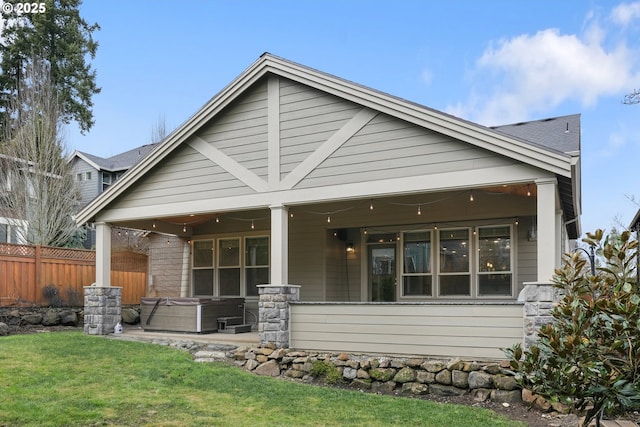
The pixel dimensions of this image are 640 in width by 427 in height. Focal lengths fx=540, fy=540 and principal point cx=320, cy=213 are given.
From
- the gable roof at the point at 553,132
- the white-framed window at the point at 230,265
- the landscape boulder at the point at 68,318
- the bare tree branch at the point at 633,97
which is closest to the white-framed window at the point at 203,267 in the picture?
the white-framed window at the point at 230,265

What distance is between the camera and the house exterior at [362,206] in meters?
7.42

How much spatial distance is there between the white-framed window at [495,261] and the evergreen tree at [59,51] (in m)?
18.1

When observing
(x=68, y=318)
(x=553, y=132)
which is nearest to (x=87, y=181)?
(x=68, y=318)

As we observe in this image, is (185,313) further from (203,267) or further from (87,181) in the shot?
(87,181)

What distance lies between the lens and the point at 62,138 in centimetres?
1766

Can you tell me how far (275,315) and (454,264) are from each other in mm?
3678

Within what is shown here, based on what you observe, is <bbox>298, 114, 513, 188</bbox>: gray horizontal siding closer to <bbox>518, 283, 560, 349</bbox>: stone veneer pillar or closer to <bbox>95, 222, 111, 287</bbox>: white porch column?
<bbox>518, 283, 560, 349</bbox>: stone veneer pillar

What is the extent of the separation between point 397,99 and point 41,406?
19.7ft

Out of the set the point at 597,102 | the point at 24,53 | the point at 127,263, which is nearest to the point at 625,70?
A: the point at 597,102

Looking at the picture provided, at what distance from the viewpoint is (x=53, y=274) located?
12.9 metres

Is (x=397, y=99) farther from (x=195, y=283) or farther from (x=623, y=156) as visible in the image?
(x=623, y=156)

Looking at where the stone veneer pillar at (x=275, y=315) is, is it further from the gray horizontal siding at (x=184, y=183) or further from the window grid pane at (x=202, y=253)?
the window grid pane at (x=202, y=253)

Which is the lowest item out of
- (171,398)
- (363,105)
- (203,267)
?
(171,398)

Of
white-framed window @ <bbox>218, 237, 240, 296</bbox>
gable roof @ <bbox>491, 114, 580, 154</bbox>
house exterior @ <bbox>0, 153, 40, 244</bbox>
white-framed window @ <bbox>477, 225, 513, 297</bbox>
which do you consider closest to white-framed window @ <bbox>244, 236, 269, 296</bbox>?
white-framed window @ <bbox>218, 237, 240, 296</bbox>
